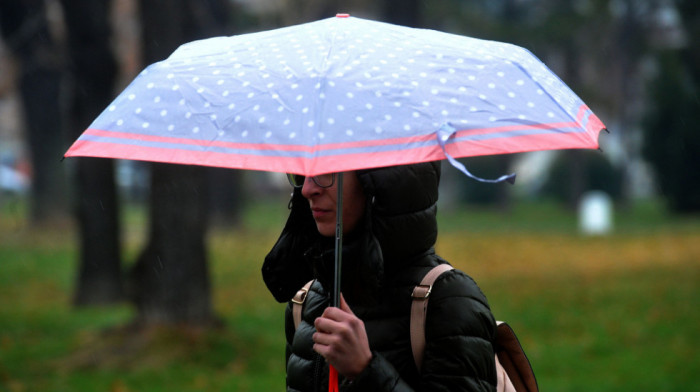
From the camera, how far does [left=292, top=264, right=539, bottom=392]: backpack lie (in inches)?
108

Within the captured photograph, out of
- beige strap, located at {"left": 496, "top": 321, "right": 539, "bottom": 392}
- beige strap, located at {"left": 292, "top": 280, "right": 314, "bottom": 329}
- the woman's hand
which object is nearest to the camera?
the woman's hand

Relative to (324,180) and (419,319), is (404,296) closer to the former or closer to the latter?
(419,319)

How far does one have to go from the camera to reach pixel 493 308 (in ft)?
41.3

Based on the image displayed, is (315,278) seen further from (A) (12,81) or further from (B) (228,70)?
(A) (12,81)

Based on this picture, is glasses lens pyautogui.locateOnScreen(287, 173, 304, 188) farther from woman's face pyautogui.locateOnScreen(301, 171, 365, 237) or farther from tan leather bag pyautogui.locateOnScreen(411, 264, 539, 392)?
tan leather bag pyautogui.locateOnScreen(411, 264, 539, 392)

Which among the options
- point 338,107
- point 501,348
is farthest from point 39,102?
point 338,107

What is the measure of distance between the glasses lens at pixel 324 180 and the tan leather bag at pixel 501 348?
14.7 inches

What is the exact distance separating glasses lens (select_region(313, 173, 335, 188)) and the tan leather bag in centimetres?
37

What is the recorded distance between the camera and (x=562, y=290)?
14.1 metres

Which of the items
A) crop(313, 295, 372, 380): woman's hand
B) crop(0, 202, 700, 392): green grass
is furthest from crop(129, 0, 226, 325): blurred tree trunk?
crop(313, 295, 372, 380): woman's hand

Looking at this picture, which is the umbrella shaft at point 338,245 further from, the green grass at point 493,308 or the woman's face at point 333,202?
the green grass at point 493,308

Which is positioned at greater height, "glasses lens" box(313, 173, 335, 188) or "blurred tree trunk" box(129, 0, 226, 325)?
"glasses lens" box(313, 173, 335, 188)

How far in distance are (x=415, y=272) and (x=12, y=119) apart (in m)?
59.2

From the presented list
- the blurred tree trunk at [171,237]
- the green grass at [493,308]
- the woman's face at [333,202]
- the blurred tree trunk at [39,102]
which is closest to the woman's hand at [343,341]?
the woman's face at [333,202]
